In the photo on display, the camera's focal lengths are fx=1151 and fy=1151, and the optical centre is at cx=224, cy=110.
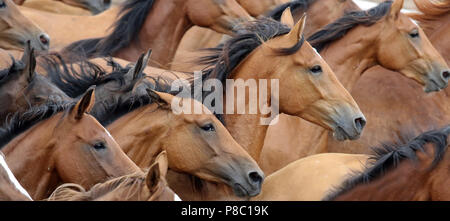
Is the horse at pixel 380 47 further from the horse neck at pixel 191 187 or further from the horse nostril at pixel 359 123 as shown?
the horse neck at pixel 191 187

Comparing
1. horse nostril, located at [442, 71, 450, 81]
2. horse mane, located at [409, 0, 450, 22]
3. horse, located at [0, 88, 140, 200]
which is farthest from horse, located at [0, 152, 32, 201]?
horse mane, located at [409, 0, 450, 22]

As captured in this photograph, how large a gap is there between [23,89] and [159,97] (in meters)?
0.63

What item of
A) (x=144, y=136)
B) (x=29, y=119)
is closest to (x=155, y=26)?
(x=144, y=136)

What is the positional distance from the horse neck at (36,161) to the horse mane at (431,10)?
341 cm

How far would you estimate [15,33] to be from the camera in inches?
243

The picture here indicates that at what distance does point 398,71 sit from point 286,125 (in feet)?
2.54

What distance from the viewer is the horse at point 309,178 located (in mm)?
4641

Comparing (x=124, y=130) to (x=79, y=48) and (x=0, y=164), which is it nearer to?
(x=0, y=164)

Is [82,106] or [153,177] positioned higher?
[153,177]

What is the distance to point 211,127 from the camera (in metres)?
4.57

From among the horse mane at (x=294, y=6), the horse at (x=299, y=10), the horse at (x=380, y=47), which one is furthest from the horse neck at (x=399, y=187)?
the horse mane at (x=294, y=6)

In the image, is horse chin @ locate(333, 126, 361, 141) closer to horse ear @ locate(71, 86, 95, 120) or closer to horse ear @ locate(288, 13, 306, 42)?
horse ear @ locate(288, 13, 306, 42)

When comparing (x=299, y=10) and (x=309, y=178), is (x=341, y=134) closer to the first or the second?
(x=309, y=178)

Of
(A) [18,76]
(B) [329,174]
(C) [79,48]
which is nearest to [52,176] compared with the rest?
(A) [18,76]
